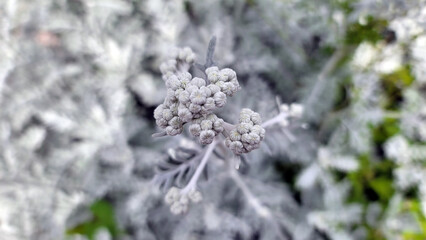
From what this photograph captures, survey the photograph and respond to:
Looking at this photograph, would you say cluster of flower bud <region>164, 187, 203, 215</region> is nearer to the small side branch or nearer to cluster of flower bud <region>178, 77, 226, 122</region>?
cluster of flower bud <region>178, 77, 226, 122</region>

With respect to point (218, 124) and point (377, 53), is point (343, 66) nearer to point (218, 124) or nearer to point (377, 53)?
point (377, 53)

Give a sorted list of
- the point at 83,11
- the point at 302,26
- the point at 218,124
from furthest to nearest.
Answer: the point at 83,11 < the point at 302,26 < the point at 218,124

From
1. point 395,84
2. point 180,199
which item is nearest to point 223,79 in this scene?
point 180,199

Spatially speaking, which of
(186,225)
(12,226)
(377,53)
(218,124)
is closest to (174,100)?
(218,124)

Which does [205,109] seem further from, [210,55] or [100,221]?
[100,221]

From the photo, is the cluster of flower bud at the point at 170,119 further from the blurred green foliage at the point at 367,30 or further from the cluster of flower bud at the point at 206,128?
Result: the blurred green foliage at the point at 367,30

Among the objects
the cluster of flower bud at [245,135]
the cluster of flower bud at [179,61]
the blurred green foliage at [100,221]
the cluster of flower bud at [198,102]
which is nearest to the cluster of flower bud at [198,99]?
the cluster of flower bud at [198,102]

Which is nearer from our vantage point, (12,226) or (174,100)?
(174,100)
